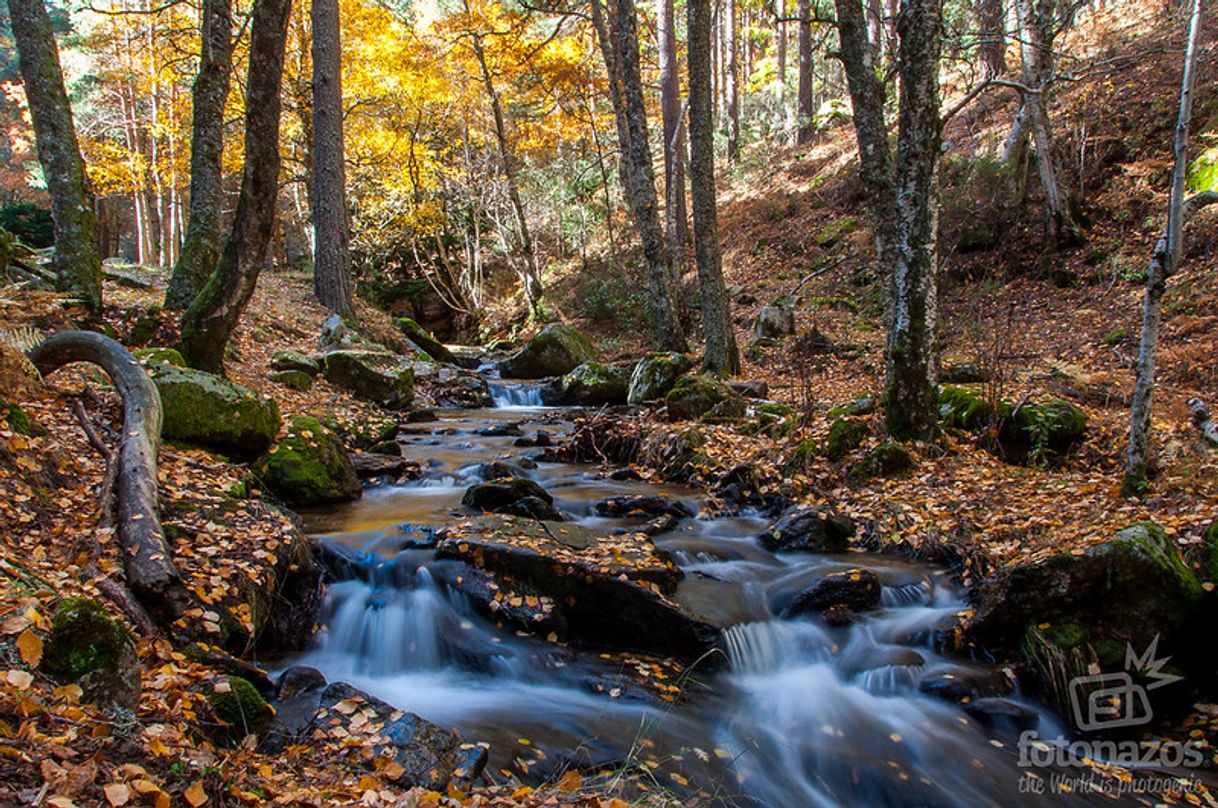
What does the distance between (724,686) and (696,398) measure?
5371mm

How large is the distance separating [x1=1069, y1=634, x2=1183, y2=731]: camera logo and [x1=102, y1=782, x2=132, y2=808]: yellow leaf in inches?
199

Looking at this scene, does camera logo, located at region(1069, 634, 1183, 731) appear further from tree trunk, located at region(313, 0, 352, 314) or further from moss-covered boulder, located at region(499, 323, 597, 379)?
tree trunk, located at region(313, 0, 352, 314)

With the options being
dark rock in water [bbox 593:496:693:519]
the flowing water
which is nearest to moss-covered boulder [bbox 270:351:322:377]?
the flowing water

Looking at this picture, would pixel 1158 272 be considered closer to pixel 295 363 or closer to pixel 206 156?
pixel 295 363

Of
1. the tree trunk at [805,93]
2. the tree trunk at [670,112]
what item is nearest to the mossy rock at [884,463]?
the tree trunk at [670,112]

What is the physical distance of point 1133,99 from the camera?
14367 millimetres

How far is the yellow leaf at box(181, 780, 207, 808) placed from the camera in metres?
2.33

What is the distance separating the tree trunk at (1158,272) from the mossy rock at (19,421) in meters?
8.26

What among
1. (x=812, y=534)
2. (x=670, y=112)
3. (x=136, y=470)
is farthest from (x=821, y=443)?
(x=670, y=112)

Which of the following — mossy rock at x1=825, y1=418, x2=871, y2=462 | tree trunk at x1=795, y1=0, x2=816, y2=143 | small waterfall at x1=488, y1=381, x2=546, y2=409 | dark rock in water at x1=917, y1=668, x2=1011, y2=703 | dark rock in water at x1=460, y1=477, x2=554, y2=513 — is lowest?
dark rock in water at x1=917, y1=668, x2=1011, y2=703

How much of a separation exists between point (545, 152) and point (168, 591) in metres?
24.0

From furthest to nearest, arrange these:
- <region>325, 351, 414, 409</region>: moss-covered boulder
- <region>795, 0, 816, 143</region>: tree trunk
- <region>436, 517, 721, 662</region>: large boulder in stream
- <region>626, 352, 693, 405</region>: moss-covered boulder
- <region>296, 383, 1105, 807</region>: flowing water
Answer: <region>795, 0, 816, 143</region>: tree trunk → <region>626, 352, 693, 405</region>: moss-covered boulder → <region>325, 351, 414, 409</region>: moss-covered boulder → <region>436, 517, 721, 662</region>: large boulder in stream → <region>296, 383, 1105, 807</region>: flowing water

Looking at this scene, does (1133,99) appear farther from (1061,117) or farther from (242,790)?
(242,790)

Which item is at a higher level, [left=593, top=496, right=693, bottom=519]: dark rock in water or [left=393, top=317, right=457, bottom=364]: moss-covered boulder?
[left=393, top=317, right=457, bottom=364]: moss-covered boulder
